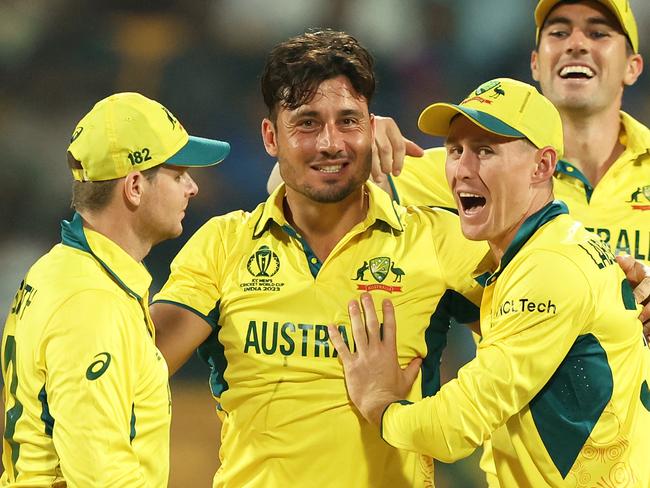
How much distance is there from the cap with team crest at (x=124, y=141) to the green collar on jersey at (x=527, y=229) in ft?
2.38

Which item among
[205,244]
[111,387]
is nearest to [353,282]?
[205,244]

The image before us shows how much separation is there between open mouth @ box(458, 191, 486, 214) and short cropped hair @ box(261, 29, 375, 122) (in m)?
0.40

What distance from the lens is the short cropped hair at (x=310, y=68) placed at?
2455mm

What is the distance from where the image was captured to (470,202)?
235cm

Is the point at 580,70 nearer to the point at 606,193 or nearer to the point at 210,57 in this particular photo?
the point at 606,193

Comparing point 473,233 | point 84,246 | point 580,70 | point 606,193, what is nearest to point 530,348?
point 473,233

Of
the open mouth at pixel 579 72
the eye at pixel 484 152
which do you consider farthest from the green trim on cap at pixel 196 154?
the open mouth at pixel 579 72

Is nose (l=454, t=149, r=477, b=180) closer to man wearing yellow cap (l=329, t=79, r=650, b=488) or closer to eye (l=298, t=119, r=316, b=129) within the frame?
man wearing yellow cap (l=329, t=79, r=650, b=488)

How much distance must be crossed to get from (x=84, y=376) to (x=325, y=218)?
2.84 feet

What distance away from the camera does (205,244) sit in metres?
2.53

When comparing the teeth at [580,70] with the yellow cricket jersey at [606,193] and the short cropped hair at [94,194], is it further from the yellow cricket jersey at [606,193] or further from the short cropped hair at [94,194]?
the short cropped hair at [94,194]

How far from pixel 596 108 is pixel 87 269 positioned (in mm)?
1774

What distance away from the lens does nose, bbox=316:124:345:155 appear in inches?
95.0

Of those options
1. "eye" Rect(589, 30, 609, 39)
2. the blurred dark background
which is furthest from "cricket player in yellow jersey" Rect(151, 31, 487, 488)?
the blurred dark background
